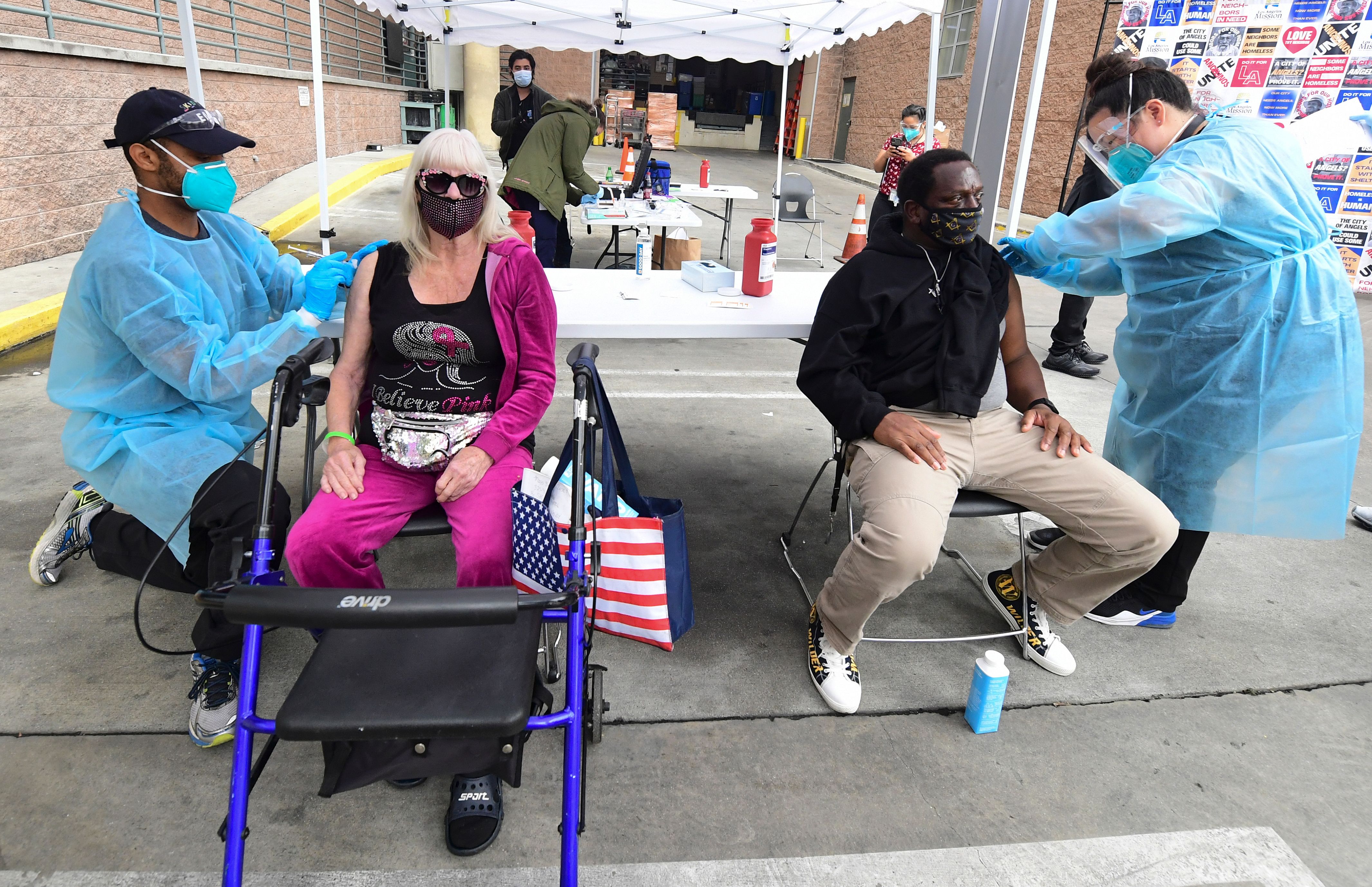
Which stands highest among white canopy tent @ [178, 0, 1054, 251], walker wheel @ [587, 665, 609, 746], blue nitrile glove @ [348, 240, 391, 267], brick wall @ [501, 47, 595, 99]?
brick wall @ [501, 47, 595, 99]

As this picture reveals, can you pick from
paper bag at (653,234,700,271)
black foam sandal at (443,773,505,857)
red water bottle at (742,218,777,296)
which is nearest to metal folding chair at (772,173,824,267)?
paper bag at (653,234,700,271)

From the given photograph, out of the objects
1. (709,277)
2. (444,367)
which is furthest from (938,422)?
(444,367)

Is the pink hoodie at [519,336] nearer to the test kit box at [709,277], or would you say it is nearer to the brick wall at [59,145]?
the test kit box at [709,277]

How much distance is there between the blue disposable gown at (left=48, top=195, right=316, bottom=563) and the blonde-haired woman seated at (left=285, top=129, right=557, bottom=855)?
0.23m

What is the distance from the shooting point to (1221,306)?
2.31 metres

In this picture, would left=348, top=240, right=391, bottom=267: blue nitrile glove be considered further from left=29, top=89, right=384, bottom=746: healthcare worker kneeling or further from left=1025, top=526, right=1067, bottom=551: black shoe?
left=1025, top=526, right=1067, bottom=551: black shoe

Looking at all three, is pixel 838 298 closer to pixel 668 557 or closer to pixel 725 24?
pixel 668 557

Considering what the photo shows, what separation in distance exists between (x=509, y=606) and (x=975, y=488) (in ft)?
5.25

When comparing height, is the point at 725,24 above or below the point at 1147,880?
above

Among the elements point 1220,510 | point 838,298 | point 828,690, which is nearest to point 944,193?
point 838,298

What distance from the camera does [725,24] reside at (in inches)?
266

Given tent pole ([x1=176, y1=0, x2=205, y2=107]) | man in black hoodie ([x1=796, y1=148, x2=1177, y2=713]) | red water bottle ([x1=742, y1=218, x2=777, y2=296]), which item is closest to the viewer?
man in black hoodie ([x1=796, y1=148, x2=1177, y2=713])

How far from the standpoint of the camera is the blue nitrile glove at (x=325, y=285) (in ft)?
7.64

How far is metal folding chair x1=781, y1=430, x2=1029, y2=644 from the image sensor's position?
7.82 feet
